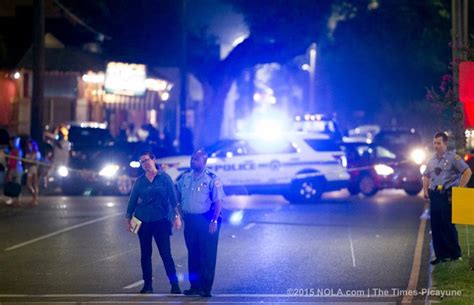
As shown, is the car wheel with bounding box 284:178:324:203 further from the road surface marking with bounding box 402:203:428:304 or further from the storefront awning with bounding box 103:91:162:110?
the storefront awning with bounding box 103:91:162:110

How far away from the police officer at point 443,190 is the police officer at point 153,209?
4.05m

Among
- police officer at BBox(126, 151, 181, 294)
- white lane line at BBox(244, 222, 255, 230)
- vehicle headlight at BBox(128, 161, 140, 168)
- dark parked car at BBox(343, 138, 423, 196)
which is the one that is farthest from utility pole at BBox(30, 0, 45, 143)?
police officer at BBox(126, 151, 181, 294)

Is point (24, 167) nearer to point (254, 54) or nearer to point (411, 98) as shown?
point (254, 54)

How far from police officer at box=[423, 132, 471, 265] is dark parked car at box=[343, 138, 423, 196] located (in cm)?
1364

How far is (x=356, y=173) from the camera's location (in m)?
28.2

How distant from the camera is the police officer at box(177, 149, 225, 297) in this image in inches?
456

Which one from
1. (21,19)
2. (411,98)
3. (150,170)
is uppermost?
(21,19)

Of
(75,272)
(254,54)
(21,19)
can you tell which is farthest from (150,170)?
(21,19)

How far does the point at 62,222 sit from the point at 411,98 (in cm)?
2639

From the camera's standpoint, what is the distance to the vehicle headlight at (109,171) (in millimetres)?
27844

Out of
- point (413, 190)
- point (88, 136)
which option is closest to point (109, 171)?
point (88, 136)

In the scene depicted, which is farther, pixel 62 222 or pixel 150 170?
pixel 62 222

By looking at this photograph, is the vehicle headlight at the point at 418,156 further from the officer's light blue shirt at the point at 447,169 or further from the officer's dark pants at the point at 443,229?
the officer's light blue shirt at the point at 447,169

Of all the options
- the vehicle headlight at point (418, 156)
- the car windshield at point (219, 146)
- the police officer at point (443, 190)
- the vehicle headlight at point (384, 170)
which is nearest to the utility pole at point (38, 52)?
the car windshield at point (219, 146)
